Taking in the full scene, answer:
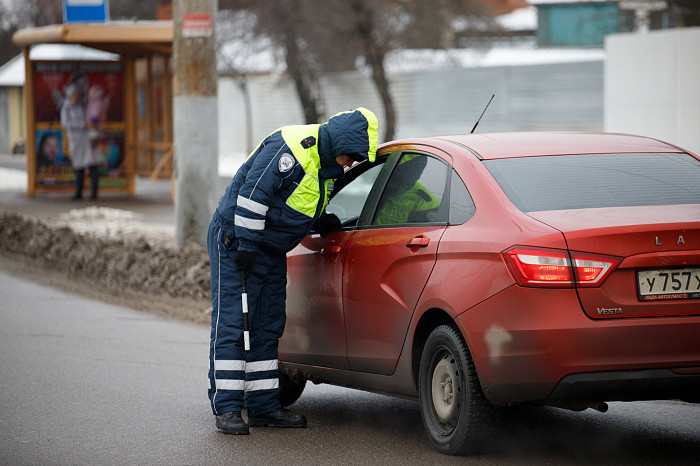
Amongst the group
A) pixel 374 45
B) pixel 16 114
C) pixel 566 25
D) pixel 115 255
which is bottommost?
pixel 115 255

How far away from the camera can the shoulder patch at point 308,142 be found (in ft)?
20.8

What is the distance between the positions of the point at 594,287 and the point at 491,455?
3.79ft

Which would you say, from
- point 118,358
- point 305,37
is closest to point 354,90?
point 305,37

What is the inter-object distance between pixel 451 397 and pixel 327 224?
1487 mm

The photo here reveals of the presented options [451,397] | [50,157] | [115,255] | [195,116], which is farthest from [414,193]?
[50,157]

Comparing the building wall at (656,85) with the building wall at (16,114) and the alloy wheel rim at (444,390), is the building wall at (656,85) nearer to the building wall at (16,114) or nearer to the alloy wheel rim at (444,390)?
the alloy wheel rim at (444,390)

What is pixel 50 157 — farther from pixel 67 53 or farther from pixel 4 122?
pixel 4 122

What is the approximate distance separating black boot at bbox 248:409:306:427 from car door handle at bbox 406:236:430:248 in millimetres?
1349

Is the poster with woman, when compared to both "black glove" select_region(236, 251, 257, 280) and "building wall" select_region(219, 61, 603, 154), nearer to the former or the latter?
"building wall" select_region(219, 61, 603, 154)

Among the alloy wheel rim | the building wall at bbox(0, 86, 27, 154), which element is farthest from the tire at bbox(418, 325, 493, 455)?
the building wall at bbox(0, 86, 27, 154)

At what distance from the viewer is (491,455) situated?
5.73 metres

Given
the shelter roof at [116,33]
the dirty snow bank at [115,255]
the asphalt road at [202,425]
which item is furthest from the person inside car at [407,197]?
the shelter roof at [116,33]

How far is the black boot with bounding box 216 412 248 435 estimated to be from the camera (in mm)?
6352

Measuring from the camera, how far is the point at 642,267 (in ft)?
16.7
